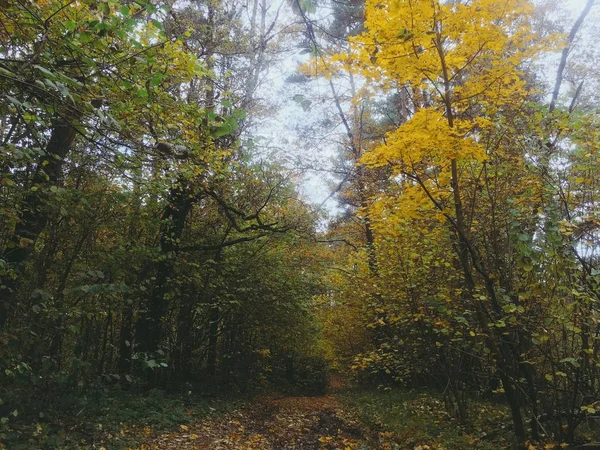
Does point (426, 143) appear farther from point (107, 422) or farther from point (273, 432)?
point (273, 432)

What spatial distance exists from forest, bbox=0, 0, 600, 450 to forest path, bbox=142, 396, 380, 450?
92 mm

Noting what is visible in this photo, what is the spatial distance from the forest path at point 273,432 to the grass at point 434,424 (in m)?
0.45

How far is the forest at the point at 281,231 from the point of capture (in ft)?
11.4

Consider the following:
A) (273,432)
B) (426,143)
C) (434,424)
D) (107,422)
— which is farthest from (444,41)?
(273,432)

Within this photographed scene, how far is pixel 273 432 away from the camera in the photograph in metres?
7.61

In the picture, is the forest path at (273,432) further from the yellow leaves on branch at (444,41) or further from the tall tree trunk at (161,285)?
the yellow leaves on branch at (444,41)

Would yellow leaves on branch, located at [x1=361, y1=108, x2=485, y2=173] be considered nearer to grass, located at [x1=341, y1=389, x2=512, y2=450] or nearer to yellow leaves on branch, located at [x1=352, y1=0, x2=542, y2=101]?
yellow leaves on branch, located at [x1=352, y1=0, x2=542, y2=101]

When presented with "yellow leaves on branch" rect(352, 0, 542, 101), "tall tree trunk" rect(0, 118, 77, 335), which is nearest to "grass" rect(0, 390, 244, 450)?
"tall tree trunk" rect(0, 118, 77, 335)

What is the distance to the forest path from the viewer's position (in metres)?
6.36

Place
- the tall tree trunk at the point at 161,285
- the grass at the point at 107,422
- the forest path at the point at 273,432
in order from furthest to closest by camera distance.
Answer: the tall tree trunk at the point at 161,285 → the forest path at the point at 273,432 → the grass at the point at 107,422

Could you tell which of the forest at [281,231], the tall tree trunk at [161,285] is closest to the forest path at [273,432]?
the forest at [281,231]

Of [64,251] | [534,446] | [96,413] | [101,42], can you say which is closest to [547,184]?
[534,446]

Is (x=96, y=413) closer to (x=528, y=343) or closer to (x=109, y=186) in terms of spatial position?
(x=109, y=186)

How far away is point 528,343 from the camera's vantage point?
458cm
